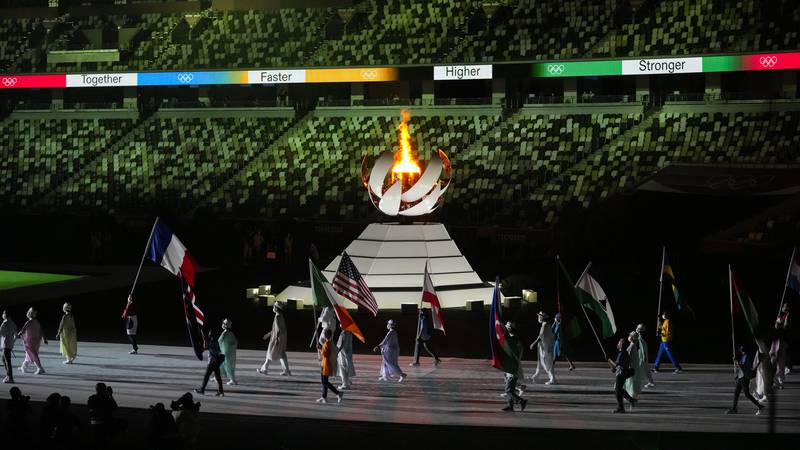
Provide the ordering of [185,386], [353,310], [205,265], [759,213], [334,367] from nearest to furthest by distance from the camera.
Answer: [334,367], [185,386], [353,310], [759,213], [205,265]

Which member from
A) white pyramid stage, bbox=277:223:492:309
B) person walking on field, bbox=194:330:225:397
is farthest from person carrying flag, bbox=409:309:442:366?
white pyramid stage, bbox=277:223:492:309

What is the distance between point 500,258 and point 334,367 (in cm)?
2447

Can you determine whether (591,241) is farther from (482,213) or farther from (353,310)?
(353,310)

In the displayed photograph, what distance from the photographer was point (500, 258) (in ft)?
146

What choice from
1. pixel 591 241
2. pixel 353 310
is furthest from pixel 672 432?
pixel 591 241

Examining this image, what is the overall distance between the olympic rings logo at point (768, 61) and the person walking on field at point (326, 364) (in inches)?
1357

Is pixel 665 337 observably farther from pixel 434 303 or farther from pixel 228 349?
pixel 228 349

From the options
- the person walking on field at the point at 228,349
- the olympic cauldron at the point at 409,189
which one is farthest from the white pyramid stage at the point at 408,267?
the person walking on field at the point at 228,349

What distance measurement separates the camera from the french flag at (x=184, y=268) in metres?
21.9

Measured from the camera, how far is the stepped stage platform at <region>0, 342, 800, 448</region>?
18.4 m

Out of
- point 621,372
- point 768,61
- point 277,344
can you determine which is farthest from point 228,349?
point 768,61

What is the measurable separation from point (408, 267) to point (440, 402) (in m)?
12.9

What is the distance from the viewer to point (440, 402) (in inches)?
821

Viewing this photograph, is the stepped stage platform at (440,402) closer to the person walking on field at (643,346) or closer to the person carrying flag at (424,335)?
the person carrying flag at (424,335)
